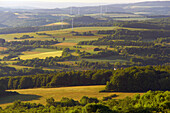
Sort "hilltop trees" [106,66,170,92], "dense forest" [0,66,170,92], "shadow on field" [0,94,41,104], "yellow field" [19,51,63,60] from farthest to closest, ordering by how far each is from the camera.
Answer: "yellow field" [19,51,63,60] → "dense forest" [0,66,170,92] → "hilltop trees" [106,66,170,92] → "shadow on field" [0,94,41,104]

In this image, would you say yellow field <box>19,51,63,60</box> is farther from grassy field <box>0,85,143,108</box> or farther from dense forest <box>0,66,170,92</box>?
grassy field <box>0,85,143,108</box>

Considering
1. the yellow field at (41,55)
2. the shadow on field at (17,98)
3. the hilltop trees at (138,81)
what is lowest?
the yellow field at (41,55)

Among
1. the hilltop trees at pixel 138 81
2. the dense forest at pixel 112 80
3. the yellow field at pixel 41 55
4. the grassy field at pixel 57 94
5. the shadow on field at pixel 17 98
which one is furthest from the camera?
the yellow field at pixel 41 55

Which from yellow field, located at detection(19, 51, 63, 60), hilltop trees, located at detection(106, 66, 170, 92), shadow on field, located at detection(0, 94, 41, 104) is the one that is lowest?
yellow field, located at detection(19, 51, 63, 60)

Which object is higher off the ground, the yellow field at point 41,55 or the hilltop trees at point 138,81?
the hilltop trees at point 138,81

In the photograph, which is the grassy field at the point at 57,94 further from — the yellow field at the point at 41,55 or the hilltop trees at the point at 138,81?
the yellow field at the point at 41,55

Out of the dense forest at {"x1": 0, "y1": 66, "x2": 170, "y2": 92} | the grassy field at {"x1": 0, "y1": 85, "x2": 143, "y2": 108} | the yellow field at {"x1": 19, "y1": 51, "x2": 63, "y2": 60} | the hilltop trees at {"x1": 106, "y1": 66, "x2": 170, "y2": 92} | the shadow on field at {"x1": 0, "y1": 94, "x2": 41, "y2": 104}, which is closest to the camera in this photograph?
the grassy field at {"x1": 0, "y1": 85, "x2": 143, "y2": 108}

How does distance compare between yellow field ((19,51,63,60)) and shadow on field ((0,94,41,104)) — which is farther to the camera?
yellow field ((19,51,63,60))

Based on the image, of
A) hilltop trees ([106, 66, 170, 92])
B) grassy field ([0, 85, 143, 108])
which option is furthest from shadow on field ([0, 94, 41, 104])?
hilltop trees ([106, 66, 170, 92])

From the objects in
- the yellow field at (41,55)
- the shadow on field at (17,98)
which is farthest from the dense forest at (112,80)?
the yellow field at (41,55)

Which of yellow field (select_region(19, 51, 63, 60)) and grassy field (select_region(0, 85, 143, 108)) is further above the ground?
grassy field (select_region(0, 85, 143, 108))

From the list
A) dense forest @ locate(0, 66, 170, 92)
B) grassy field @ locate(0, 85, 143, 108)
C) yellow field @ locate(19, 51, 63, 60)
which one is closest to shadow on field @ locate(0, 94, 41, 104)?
grassy field @ locate(0, 85, 143, 108)

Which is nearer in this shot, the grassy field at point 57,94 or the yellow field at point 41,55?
the grassy field at point 57,94
